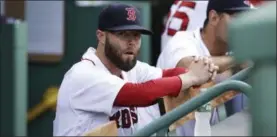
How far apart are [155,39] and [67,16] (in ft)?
7.93

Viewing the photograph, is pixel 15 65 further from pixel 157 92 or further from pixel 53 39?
pixel 157 92

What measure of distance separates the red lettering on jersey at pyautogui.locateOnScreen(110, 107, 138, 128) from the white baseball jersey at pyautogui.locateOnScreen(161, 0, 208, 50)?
212cm

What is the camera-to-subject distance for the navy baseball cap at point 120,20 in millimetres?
3807

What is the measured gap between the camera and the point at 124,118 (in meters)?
3.82

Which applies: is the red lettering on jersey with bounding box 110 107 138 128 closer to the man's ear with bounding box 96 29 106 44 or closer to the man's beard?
the man's beard

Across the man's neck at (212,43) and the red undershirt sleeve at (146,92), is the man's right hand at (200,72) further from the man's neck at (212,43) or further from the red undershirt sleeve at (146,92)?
the man's neck at (212,43)

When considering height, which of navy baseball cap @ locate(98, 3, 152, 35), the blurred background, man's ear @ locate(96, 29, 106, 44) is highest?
navy baseball cap @ locate(98, 3, 152, 35)

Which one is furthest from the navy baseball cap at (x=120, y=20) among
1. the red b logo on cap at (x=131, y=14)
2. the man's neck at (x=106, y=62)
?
the man's neck at (x=106, y=62)

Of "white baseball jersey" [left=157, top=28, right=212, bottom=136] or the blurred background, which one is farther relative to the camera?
the blurred background

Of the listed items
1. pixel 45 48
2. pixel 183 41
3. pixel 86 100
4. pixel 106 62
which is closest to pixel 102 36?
pixel 106 62

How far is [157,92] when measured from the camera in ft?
12.0

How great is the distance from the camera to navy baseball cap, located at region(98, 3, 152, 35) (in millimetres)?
3807

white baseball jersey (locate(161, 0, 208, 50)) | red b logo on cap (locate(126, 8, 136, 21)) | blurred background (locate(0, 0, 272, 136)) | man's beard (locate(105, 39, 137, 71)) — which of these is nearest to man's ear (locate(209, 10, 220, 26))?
red b logo on cap (locate(126, 8, 136, 21))

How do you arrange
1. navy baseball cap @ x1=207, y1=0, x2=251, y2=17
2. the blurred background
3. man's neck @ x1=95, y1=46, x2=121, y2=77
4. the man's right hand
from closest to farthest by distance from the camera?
1. the man's right hand
2. man's neck @ x1=95, y1=46, x2=121, y2=77
3. navy baseball cap @ x1=207, y1=0, x2=251, y2=17
4. the blurred background
